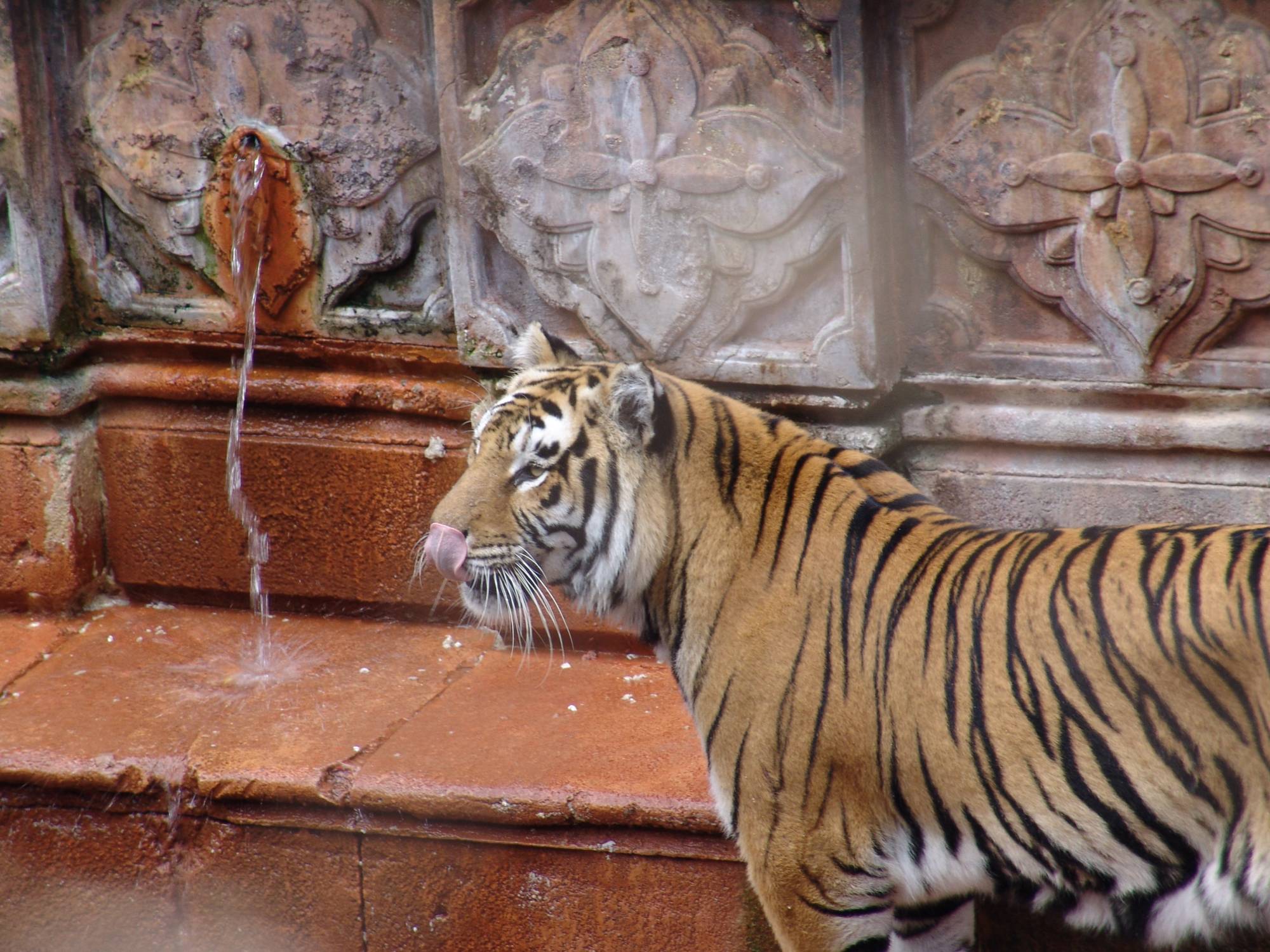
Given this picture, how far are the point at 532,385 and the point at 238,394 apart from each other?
4.87 feet

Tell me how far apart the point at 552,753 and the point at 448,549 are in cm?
78

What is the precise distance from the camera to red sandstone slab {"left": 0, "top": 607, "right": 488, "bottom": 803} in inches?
131

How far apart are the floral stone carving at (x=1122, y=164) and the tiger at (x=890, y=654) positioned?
0.87 m

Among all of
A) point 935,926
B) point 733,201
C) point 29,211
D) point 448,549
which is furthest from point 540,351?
point 29,211

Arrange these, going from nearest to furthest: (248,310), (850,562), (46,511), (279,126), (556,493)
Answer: (850,562), (556,493), (279,126), (248,310), (46,511)

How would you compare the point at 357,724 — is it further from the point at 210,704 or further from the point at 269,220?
the point at 269,220

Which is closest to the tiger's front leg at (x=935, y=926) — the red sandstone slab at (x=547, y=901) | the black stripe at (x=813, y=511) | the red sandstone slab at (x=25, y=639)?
the red sandstone slab at (x=547, y=901)

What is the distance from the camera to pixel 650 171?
350 cm

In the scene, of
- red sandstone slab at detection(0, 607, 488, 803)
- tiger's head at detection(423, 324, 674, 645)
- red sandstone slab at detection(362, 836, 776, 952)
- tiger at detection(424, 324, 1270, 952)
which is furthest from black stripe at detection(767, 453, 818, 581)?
red sandstone slab at detection(0, 607, 488, 803)

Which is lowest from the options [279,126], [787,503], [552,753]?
[552,753]

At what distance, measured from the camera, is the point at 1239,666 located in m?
2.24

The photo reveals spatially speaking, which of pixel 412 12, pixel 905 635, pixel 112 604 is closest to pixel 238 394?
pixel 112 604

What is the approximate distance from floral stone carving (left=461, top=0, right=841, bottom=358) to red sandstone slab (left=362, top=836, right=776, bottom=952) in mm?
1315

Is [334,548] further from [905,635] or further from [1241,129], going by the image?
[1241,129]
